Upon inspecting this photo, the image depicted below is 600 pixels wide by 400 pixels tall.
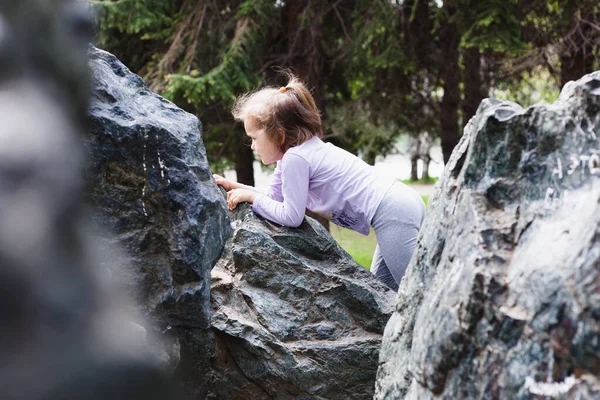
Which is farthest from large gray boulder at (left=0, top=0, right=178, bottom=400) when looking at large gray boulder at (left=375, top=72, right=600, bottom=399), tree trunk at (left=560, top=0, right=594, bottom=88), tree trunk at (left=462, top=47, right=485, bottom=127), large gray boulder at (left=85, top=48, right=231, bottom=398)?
tree trunk at (left=462, top=47, right=485, bottom=127)

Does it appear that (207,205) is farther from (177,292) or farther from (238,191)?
(238,191)

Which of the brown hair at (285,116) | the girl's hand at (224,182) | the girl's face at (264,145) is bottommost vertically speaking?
the girl's hand at (224,182)

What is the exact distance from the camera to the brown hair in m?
3.88

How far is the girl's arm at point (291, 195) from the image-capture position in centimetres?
371

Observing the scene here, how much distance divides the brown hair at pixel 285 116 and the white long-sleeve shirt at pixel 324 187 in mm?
77

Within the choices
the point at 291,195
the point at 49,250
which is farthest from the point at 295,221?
the point at 49,250

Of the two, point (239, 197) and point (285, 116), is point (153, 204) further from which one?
point (285, 116)

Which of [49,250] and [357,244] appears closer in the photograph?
[49,250]

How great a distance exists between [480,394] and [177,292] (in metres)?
1.50

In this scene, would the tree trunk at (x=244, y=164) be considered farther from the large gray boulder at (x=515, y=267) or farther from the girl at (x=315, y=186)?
the large gray boulder at (x=515, y=267)

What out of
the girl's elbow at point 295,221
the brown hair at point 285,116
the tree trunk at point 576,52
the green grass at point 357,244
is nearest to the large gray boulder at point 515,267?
the girl's elbow at point 295,221

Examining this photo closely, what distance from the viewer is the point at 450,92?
Answer: 9.88 meters

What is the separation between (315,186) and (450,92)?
6.50 metres

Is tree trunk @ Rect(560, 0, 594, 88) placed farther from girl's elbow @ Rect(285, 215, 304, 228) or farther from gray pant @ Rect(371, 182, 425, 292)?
girl's elbow @ Rect(285, 215, 304, 228)
